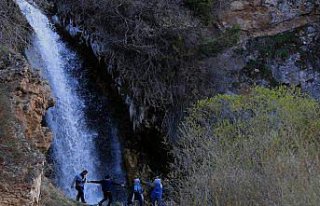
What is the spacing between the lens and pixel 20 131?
10453 mm

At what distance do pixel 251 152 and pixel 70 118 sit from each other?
8.46m

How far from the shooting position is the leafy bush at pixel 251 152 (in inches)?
509

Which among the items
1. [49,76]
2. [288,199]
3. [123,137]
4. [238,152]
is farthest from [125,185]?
[288,199]

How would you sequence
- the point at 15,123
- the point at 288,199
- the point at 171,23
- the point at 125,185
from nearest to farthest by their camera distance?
the point at 15,123, the point at 288,199, the point at 125,185, the point at 171,23

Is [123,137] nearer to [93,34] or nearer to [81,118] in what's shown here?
[81,118]

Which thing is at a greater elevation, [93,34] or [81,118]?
[93,34]

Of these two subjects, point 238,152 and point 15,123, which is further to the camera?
point 238,152

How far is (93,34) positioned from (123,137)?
4557 millimetres

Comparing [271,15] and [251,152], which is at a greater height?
[271,15]

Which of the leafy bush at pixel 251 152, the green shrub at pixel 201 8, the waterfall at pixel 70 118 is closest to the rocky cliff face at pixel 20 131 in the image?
the leafy bush at pixel 251 152

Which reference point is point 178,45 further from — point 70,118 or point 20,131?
point 20,131

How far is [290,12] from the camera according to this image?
78.8ft

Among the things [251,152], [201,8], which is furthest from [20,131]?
[201,8]

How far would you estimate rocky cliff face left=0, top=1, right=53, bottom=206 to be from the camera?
9617mm
